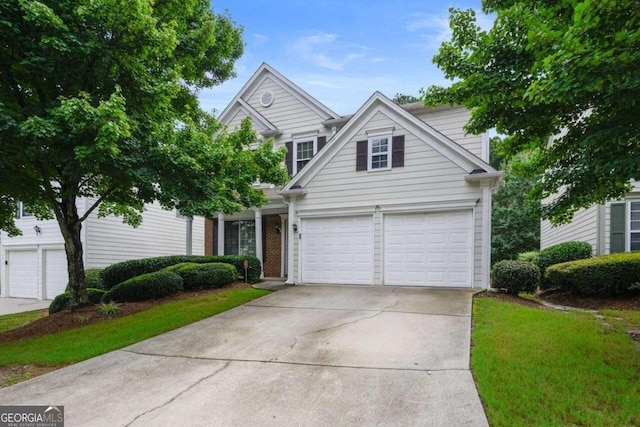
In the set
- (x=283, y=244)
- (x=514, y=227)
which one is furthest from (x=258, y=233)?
(x=514, y=227)

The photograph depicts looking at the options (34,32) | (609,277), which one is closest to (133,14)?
(34,32)

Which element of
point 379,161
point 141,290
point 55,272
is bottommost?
point 55,272

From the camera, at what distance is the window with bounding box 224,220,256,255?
622 inches

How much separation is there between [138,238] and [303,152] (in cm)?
889

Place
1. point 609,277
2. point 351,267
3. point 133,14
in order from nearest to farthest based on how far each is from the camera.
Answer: point 133,14 → point 609,277 → point 351,267

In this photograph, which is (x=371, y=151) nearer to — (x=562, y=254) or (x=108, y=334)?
(x=562, y=254)

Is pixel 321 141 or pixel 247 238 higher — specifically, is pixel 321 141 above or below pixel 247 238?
above

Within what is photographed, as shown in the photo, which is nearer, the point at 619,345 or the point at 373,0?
the point at 619,345

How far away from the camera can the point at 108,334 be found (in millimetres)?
7289

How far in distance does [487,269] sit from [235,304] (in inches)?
270

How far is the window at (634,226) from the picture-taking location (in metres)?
10.4

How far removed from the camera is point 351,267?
1193 centimetres

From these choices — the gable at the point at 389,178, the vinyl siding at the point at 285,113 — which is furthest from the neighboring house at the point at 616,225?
the vinyl siding at the point at 285,113

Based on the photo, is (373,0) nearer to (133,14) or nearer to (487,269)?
(133,14)
